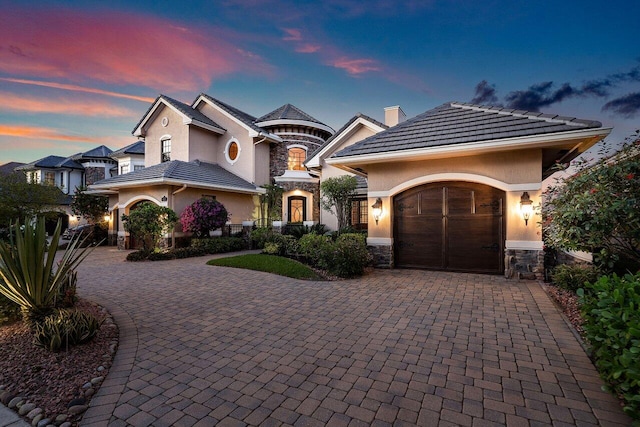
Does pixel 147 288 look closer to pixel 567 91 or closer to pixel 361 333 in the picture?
pixel 361 333

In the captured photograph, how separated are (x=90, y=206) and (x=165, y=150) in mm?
6452

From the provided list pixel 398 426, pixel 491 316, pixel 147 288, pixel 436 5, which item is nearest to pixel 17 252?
pixel 147 288

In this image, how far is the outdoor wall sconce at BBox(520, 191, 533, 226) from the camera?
7289 millimetres

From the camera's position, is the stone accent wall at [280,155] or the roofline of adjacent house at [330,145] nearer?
the roofline of adjacent house at [330,145]

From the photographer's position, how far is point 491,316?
4781 millimetres

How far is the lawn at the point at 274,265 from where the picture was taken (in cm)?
Result: 818

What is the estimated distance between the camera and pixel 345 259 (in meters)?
7.88

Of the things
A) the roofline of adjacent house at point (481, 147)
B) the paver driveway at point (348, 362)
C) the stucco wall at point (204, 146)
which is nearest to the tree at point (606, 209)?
the roofline of adjacent house at point (481, 147)

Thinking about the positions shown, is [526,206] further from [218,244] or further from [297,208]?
[297,208]

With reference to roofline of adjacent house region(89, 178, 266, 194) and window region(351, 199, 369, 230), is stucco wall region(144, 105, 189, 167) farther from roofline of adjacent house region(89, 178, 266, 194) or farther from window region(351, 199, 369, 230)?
window region(351, 199, 369, 230)

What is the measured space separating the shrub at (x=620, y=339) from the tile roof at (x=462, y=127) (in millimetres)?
5046

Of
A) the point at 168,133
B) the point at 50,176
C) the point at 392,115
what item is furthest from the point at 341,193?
the point at 50,176

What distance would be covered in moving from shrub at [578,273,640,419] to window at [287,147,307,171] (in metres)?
17.6

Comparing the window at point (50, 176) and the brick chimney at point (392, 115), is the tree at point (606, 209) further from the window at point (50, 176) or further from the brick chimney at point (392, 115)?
the window at point (50, 176)
